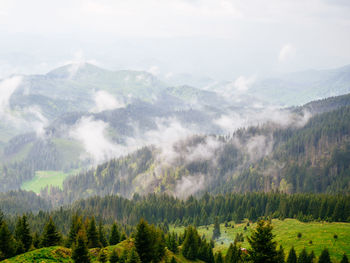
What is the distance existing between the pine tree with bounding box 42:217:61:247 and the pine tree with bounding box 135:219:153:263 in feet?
84.0

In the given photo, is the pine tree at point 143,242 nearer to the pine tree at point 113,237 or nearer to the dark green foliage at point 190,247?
the dark green foliage at point 190,247

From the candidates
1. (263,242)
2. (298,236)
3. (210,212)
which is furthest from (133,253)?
(210,212)

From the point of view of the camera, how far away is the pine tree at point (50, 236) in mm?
75625

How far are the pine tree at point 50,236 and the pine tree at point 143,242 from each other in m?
25.6

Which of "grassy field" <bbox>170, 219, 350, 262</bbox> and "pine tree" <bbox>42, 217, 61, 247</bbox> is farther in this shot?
"grassy field" <bbox>170, 219, 350, 262</bbox>

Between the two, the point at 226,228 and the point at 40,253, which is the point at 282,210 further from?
the point at 40,253

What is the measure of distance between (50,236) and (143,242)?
27754 millimetres

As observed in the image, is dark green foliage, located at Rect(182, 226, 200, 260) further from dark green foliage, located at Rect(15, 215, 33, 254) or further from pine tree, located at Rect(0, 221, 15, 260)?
pine tree, located at Rect(0, 221, 15, 260)

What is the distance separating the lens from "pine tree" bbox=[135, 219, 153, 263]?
6694 cm

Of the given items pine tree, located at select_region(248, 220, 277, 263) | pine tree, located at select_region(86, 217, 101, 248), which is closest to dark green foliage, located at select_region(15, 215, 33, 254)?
pine tree, located at select_region(86, 217, 101, 248)

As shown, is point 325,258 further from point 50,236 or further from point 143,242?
point 50,236

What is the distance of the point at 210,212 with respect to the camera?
183875 mm

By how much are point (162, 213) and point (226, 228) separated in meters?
57.7

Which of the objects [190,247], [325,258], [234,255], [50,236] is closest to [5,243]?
[50,236]
